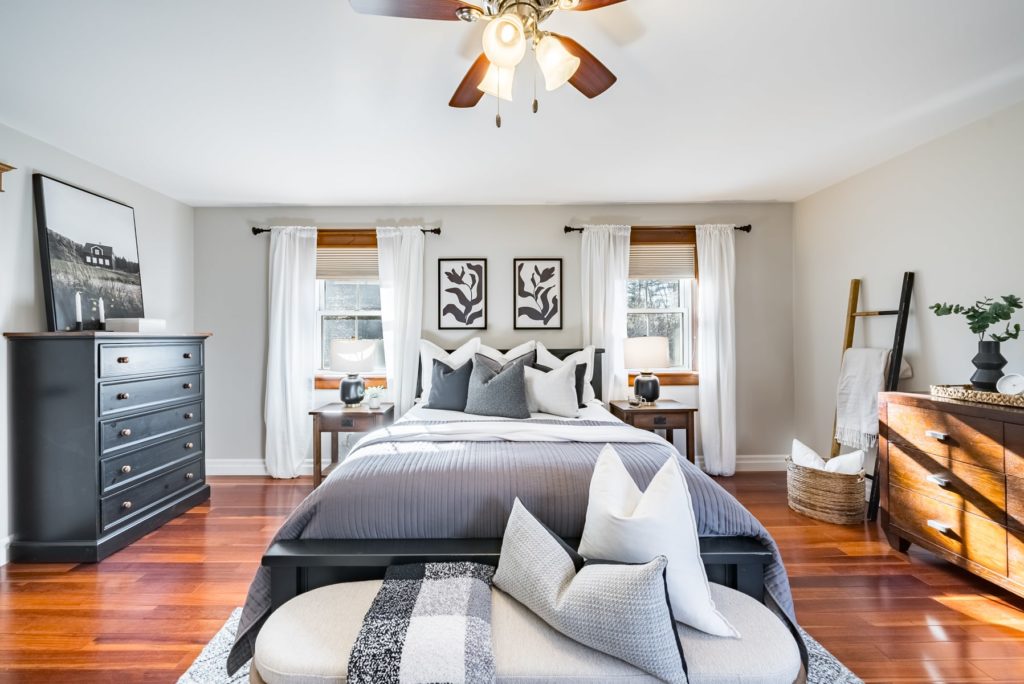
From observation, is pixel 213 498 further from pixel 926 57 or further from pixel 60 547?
pixel 926 57

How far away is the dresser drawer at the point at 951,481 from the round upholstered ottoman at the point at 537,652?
5.03ft

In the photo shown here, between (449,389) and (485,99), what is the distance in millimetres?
1888

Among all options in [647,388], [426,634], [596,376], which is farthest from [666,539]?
[596,376]

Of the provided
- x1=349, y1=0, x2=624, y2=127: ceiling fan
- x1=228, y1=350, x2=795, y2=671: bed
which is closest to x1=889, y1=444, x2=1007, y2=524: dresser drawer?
x1=228, y1=350, x2=795, y2=671: bed

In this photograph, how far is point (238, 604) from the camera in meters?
2.27

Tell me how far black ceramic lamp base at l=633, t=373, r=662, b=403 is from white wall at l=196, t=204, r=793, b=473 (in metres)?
0.55

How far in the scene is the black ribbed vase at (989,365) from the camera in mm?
2361

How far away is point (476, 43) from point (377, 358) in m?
2.88

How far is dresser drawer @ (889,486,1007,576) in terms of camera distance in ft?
7.19

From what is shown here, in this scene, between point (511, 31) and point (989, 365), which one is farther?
point (989, 365)

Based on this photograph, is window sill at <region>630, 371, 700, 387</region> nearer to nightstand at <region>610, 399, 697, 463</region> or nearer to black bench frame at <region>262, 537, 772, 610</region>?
nightstand at <region>610, 399, 697, 463</region>

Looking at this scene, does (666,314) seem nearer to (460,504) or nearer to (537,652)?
(460,504)

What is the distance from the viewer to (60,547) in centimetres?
268

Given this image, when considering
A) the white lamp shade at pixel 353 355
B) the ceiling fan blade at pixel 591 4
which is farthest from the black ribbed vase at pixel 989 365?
the white lamp shade at pixel 353 355
